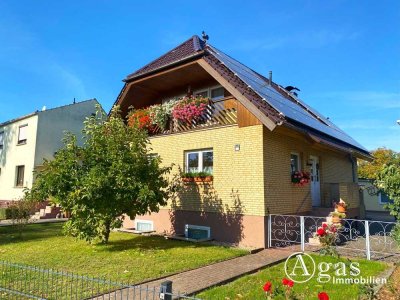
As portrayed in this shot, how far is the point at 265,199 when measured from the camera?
430 inches

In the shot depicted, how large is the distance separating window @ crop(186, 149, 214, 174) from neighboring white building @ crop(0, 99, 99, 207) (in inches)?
581

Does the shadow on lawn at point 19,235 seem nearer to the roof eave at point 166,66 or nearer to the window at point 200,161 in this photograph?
the window at point 200,161

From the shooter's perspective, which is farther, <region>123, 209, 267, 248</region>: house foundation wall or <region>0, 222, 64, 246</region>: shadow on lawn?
<region>0, 222, 64, 246</region>: shadow on lawn

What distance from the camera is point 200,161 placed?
13.1 m

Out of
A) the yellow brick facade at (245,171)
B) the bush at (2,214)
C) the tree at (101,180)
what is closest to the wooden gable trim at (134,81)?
the yellow brick facade at (245,171)

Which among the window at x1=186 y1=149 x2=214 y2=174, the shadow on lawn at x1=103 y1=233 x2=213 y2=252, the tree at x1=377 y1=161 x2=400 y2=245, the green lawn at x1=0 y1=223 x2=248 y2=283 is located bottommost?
the green lawn at x1=0 y1=223 x2=248 y2=283

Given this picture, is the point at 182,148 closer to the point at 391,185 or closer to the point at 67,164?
the point at 67,164

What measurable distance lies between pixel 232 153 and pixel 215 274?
203 inches

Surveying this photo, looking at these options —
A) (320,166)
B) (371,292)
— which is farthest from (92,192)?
(320,166)

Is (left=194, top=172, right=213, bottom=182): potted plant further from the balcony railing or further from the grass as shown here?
the grass

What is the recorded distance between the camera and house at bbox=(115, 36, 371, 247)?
439 inches

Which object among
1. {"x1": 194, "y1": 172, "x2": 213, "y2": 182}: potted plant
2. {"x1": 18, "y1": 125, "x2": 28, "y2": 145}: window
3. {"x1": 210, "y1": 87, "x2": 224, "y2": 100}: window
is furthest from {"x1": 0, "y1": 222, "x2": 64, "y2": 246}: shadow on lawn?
{"x1": 18, "y1": 125, "x2": 28, "y2": 145}: window

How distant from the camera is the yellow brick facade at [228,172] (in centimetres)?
1114

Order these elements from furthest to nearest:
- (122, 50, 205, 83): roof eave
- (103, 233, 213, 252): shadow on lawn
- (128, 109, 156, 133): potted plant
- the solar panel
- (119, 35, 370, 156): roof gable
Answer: (128, 109, 156, 133): potted plant < (122, 50, 205, 83): roof eave < the solar panel < (119, 35, 370, 156): roof gable < (103, 233, 213, 252): shadow on lawn
